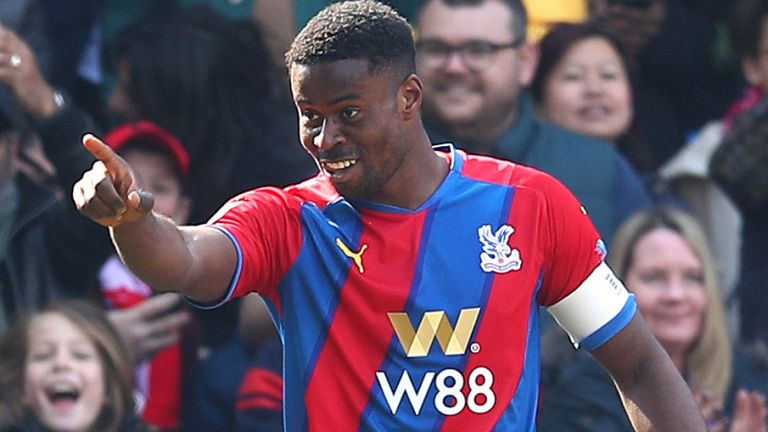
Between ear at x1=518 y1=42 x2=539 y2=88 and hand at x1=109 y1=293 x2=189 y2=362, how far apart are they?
1765 mm

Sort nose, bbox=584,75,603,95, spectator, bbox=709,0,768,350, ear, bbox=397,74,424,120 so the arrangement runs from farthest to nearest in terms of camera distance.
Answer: nose, bbox=584,75,603,95, spectator, bbox=709,0,768,350, ear, bbox=397,74,424,120

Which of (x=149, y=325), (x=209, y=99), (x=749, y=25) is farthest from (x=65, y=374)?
(x=749, y=25)

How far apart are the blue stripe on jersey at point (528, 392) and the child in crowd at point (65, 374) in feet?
8.04

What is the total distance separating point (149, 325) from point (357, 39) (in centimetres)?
297

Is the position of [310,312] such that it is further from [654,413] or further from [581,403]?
[581,403]

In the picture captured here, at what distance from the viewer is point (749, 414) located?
6.64m

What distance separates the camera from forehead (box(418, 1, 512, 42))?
719 cm

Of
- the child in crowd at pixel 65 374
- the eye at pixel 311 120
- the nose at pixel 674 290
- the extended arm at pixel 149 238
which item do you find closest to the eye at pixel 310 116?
the eye at pixel 311 120

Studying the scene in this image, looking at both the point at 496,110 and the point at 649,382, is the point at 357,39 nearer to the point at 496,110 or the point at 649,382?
the point at 649,382

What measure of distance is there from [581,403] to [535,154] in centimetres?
115

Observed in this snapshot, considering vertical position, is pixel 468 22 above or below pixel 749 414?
above

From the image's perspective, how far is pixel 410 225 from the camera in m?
4.26

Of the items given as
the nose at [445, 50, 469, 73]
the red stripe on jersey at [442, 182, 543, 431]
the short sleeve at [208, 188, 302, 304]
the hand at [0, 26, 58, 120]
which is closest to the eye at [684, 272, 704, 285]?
the nose at [445, 50, 469, 73]

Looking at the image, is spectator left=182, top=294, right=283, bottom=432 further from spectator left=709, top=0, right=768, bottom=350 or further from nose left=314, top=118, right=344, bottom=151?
nose left=314, top=118, right=344, bottom=151
